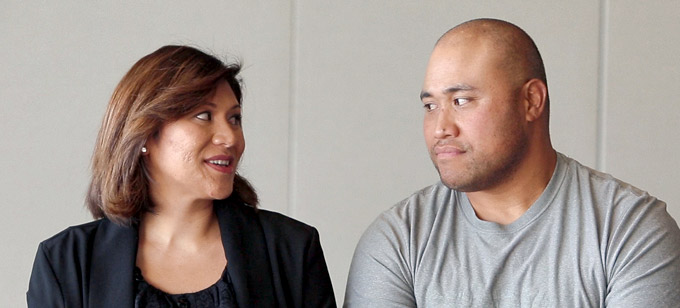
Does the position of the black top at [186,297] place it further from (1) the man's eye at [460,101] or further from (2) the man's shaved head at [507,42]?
(2) the man's shaved head at [507,42]

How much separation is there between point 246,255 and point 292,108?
156 cm

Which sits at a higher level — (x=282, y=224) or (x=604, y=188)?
(x=604, y=188)

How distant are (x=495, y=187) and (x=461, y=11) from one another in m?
1.68

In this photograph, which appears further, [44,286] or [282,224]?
[282,224]

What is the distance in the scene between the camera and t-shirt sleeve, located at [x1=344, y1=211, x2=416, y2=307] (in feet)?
7.21

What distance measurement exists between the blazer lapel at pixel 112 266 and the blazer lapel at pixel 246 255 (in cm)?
22

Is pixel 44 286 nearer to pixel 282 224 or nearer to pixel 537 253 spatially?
pixel 282 224

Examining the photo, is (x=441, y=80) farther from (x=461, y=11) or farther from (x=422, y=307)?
(x=461, y=11)

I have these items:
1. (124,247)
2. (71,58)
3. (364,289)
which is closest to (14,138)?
(71,58)

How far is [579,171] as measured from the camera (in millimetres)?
2254

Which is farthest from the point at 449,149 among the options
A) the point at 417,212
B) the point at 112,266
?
the point at 112,266

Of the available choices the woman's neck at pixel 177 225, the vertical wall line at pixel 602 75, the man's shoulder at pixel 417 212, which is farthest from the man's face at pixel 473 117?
the vertical wall line at pixel 602 75

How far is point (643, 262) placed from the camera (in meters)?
2.04

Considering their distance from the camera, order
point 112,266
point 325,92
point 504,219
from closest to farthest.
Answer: point 112,266 → point 504,219 → point 325,92
